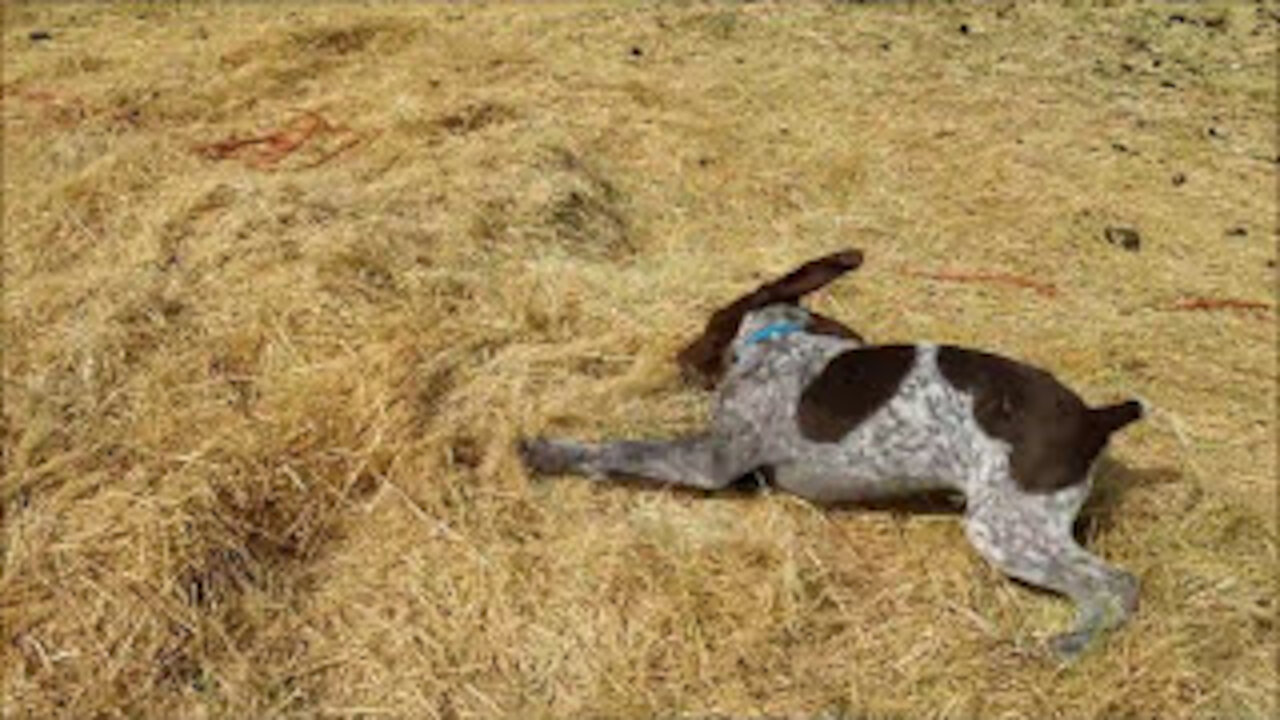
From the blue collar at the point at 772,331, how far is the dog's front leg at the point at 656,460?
388 mm

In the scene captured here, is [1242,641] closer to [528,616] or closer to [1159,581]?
[1159,581]

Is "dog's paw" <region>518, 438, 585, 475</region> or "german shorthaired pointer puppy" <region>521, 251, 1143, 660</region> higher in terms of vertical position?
"german shorthaired pointer puppy" <region>521, 251, 1143, 660</region>

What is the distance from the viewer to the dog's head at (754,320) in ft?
15.6

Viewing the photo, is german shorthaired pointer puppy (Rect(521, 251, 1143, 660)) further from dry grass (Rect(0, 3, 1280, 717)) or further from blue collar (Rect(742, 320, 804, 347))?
dry grass (Rect(0, 3, 1280, 717))

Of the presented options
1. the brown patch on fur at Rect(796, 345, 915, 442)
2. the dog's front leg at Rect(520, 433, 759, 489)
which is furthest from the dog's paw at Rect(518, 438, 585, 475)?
the brown patch on fur at Rect(796, 345, 915, 442)

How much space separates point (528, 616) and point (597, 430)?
3.12 feet

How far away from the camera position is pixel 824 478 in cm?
446

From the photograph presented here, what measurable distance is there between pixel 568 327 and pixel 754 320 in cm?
93

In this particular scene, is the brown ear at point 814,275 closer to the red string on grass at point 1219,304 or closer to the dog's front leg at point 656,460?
the dog's front leg at point 656,460

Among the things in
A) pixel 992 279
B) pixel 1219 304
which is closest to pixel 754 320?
pixel 992 279

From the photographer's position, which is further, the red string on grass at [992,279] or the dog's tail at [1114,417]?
the red string on grass at [992,279]

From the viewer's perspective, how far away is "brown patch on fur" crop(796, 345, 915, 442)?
436 centimetres

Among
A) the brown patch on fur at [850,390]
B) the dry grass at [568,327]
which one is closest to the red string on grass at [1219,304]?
the dry grass at [568,327]

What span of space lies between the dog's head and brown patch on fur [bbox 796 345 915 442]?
37 centimetres
